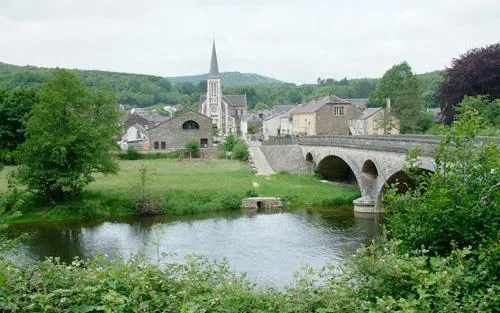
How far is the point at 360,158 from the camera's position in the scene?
32.1m

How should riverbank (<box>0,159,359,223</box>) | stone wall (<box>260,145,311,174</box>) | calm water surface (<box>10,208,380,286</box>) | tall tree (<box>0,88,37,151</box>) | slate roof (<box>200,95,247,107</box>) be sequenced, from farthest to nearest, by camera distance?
1. slate roof (<box>200,95,247,107</box>)
2. tall tree (<box>0,88,37,151</box>)
3. stone wall (<box>260,145,311,174</box>)
4. riverbank (<box>0,159,359,223</box>)
5. calm water surface (<box>10,208,380,286</box>)

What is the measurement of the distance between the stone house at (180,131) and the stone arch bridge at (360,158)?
9.35 meters

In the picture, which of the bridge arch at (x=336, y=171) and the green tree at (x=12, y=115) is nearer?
the bridge arch at (x=336, y=171)

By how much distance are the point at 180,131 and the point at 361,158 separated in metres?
32.6

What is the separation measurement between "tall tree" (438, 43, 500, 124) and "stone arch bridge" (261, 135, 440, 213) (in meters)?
7.17

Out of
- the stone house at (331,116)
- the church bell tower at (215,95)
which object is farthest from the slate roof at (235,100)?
the stone house at (331,116)

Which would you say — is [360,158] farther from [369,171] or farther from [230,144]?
[230,144]

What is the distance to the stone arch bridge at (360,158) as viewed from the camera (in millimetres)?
25656

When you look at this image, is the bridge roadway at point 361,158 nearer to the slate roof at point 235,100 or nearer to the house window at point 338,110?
the house window at point 338,110

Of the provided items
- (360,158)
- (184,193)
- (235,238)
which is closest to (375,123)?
(360,158)

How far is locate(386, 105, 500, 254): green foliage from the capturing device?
26.2ft

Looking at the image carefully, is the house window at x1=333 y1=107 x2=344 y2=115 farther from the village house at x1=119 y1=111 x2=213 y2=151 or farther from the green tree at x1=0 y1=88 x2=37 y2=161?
the green tree at x1=0 y1=88 x2=37 y2=161

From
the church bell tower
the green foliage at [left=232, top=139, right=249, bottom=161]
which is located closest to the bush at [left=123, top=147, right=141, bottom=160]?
the green foliage at [left=232, top=139, right=249, bottom=161]

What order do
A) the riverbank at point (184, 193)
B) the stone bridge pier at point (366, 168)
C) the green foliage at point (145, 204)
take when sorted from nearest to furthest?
1. the stone bridge pier at point (366, 168)
2. the riverbank at point (184, 193)
3. the green foliage at point (145, 204)
